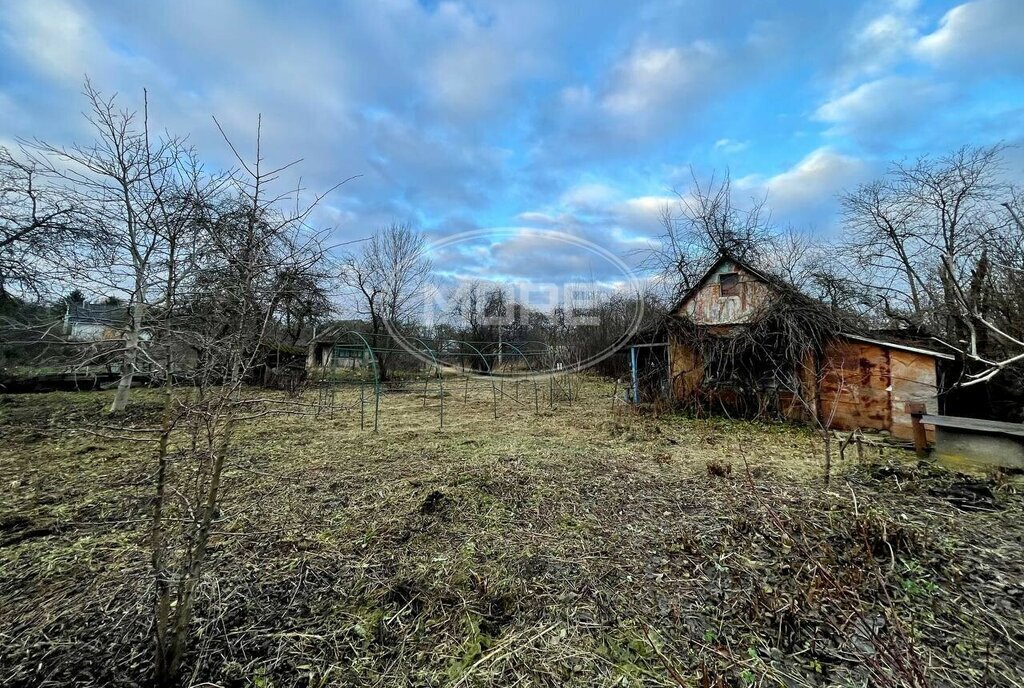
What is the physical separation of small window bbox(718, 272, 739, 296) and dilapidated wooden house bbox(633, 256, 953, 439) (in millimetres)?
19

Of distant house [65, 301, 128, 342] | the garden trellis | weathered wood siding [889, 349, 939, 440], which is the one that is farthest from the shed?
distant house [65, 301, 128, 342]

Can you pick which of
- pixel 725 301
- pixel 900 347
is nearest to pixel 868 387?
pixel 900 347

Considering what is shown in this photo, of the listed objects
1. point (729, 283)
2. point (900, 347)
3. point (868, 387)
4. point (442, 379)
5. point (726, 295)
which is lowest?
point (442, 379)

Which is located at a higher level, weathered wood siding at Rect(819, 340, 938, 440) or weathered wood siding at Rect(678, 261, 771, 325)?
weathered wood siding at Rect(678, 261, 771, 325)

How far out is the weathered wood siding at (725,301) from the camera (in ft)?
27.0

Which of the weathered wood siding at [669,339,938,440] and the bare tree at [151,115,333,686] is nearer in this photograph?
the bare tree at [151,115,333,686]

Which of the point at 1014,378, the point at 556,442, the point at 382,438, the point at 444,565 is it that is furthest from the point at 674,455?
the point at 1014,378

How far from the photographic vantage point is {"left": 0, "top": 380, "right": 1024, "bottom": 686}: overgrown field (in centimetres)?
178

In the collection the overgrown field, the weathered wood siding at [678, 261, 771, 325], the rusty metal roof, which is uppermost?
the weathered wood siding at [678, 261, 771, 325]

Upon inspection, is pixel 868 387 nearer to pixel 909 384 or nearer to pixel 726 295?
pixel 909 384

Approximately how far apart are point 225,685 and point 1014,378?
10.6 metres

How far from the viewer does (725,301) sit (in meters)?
8.56

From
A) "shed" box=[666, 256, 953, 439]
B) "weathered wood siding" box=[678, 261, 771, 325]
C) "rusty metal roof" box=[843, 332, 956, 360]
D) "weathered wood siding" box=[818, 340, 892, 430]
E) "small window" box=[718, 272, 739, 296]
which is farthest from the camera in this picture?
"small window" box=[718, 272, 739, 296]

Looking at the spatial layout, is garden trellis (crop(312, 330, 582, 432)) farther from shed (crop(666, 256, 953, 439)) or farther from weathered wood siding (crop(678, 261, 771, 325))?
weathered wood siding (crop(678, 261, 771, 325))
